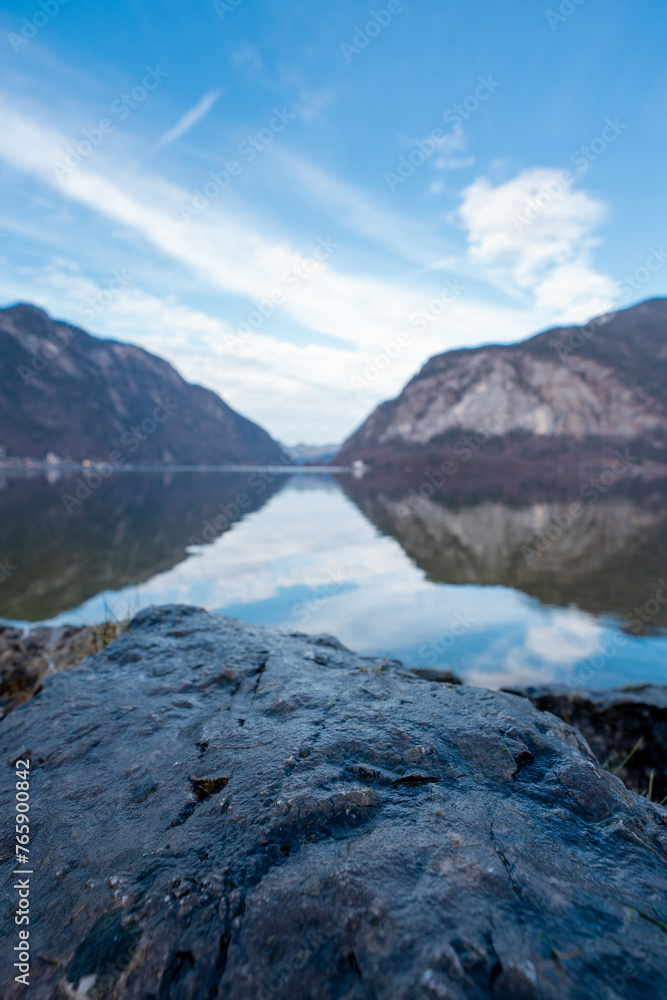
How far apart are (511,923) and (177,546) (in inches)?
656

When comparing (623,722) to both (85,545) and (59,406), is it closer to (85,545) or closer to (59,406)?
(85,545)

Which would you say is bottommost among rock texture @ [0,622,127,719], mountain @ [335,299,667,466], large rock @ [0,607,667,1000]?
rock texture @ [0,622,127,719]

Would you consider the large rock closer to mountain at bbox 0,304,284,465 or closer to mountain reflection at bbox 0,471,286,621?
mountain reflection at bbox 0,471,286,621

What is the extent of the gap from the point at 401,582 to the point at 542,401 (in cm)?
13823

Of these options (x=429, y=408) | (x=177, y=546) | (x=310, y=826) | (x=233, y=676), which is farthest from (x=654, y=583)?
(x=429, y=408)

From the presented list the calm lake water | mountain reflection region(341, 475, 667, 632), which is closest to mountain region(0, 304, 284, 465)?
the calm lake water

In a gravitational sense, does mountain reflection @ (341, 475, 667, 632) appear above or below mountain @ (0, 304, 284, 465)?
below

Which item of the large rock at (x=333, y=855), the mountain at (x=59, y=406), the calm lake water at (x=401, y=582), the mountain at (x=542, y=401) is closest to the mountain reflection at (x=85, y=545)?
the calm lake water at (x=401, y=582)

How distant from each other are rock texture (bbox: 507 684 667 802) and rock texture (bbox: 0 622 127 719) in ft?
20.1

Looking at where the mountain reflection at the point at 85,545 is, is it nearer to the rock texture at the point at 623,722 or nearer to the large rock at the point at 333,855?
the large rock at the point at 333,855

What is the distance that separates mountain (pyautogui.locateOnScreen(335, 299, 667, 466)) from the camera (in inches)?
4739

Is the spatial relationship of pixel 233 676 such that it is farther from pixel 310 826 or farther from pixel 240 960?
pixel 240 960

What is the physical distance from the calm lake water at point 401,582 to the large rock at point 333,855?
431 centimetres

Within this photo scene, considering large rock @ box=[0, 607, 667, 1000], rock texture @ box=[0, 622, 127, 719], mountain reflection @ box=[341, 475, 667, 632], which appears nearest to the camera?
large rock @ box=[0, 607, 667, 1000]
